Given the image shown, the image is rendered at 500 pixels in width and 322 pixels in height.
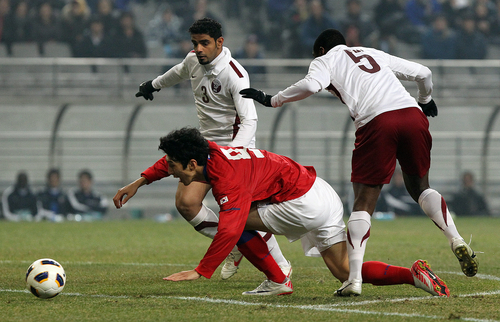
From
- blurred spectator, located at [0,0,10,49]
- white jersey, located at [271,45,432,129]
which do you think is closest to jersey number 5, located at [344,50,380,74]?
white jersey, located at [271,45,432,129]

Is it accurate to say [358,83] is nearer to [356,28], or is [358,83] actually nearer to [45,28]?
[356,28]

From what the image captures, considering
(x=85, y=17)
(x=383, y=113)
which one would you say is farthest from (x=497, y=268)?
(x=85, y=17)

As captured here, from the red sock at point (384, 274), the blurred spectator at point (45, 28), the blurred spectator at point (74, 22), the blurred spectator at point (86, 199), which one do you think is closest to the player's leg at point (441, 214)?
the red sock at point (384, 274)

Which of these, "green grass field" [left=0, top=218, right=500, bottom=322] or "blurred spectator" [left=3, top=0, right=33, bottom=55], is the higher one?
"blurred spectator" [left=3, top=0, right=33, bottom=55]

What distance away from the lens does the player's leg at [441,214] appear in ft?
15.0

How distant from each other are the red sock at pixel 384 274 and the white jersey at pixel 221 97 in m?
1.47

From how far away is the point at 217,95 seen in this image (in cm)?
579

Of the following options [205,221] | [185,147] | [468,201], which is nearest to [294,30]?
[468,201]

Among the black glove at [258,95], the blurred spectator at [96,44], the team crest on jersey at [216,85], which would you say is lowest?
the black glove at [258,95]

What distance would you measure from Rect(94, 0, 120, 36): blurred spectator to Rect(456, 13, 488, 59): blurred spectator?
8250mm

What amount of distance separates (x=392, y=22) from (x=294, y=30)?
282 cm

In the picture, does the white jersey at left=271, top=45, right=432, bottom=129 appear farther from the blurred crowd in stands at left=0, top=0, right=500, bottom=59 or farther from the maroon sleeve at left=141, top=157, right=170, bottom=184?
the blurred crowd in stands at left=0, top=0, right=500, bottom=59

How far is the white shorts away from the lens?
4551 mm

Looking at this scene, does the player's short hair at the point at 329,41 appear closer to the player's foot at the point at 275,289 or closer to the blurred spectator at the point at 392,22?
the player's foot at the point at 275,289
